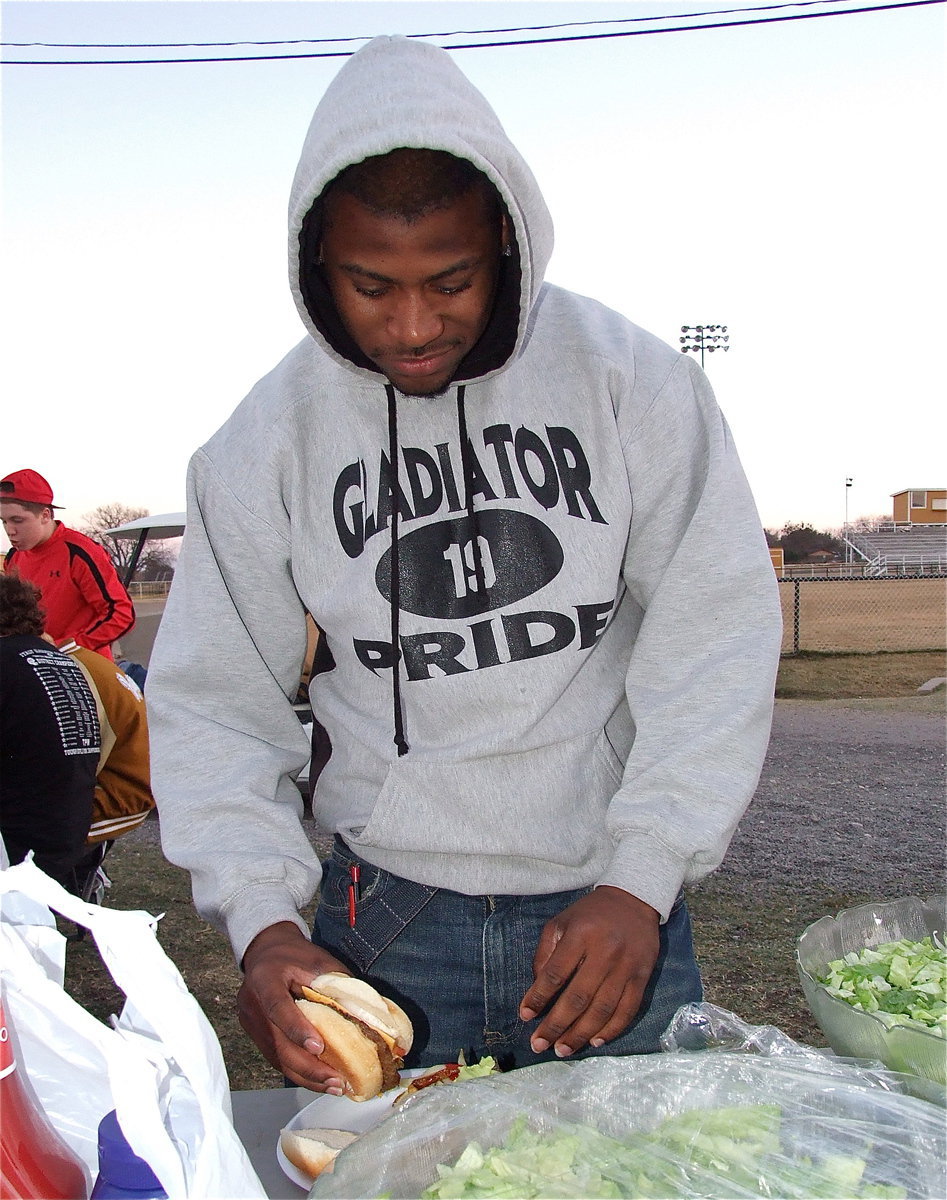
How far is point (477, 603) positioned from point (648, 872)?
1.51ft

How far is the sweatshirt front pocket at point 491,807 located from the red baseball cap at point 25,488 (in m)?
4.85

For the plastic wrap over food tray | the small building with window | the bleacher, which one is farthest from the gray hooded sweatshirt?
the small building with window

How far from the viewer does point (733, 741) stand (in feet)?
4.90

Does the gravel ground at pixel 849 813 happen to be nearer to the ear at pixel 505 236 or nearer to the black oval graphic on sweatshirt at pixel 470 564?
the black oval graphic on sweatshirt at pixel 470 564

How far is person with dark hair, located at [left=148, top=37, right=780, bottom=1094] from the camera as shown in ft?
4.84

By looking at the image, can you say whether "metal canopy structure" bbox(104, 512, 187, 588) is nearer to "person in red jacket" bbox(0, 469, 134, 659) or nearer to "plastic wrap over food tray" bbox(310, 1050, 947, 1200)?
"person in red jacket" bbox(0, 469, 134, 659)

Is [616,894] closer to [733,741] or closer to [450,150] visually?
[733,741]

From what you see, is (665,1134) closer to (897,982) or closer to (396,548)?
(897,982)

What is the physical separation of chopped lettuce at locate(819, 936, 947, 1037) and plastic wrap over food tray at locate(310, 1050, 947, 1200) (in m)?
0.16

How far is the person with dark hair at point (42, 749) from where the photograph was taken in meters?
3.70

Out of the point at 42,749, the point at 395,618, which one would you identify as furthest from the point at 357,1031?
the point at 42,749

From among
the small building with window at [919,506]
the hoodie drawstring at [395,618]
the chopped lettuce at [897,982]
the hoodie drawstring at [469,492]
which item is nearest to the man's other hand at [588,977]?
the chopped lettuce at [897,982]

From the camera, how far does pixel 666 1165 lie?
3.22ft

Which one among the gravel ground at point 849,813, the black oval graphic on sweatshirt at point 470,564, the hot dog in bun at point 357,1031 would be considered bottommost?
the gravel ground at point 849,813
